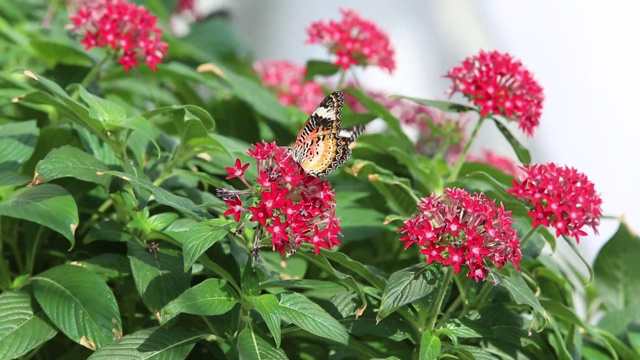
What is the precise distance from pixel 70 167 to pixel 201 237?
28 cm

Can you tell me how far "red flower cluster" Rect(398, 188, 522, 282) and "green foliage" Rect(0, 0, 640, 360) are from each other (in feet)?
0.21

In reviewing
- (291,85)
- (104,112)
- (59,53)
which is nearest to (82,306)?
(104,112)

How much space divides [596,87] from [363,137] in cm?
180

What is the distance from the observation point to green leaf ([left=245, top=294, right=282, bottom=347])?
1028 mm

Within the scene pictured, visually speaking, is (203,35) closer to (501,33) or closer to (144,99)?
(144,99)

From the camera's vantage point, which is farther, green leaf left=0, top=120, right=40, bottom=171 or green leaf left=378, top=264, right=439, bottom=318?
green leaf left=0, top=120, right=40, bottom=171

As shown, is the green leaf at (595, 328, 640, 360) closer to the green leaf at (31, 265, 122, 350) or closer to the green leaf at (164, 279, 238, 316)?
the green leaf at (164, 279, 238, 316)

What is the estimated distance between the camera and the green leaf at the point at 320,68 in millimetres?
1885

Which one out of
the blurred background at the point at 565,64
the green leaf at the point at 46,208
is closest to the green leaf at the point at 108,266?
the green leaf at the point at 46,208

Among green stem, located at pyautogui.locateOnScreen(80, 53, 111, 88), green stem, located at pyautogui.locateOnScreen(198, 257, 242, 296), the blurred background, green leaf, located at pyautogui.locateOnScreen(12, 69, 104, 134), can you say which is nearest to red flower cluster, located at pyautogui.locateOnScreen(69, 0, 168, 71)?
green stem, located at pyautogui.locateOnScreen(80, 53, 111, 88)

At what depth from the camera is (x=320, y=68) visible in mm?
1901

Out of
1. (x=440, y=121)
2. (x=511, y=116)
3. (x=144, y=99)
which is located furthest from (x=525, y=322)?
(x=144, y=99)

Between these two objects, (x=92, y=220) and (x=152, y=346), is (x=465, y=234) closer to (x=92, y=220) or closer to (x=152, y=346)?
(x=152, y=346)

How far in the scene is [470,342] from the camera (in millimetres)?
1331
